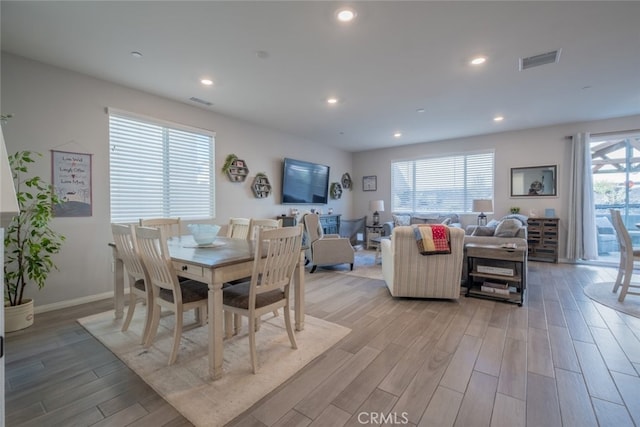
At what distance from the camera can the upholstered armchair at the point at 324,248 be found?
489 centimetres

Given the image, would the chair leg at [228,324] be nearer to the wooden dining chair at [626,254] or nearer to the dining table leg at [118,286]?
the dining table leg at [118,286]

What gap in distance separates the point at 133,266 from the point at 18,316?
4.16 feet

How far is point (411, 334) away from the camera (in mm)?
2613

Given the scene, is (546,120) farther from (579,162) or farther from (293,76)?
(293,76)

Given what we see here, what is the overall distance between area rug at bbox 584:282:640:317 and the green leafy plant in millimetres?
5789

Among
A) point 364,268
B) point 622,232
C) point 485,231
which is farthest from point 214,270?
point 622,232

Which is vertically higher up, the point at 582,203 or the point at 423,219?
the point at 582,203

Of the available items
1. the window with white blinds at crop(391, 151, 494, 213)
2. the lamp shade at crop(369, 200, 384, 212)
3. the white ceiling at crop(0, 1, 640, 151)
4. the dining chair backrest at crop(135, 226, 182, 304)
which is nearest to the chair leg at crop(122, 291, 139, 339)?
the dining chair backrest at crop(135, 226, 182, 304)

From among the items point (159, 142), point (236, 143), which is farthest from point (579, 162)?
point (159, 142)

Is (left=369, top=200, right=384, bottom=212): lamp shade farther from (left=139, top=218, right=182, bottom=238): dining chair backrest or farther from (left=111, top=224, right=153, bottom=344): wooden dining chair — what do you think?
(left=111, top=224, right=153, bottom=344): wooden dining chair

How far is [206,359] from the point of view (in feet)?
7.32

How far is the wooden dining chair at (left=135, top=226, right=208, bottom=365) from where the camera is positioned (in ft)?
6.97

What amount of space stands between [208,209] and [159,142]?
1.19m

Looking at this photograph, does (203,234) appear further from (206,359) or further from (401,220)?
(401,220)
